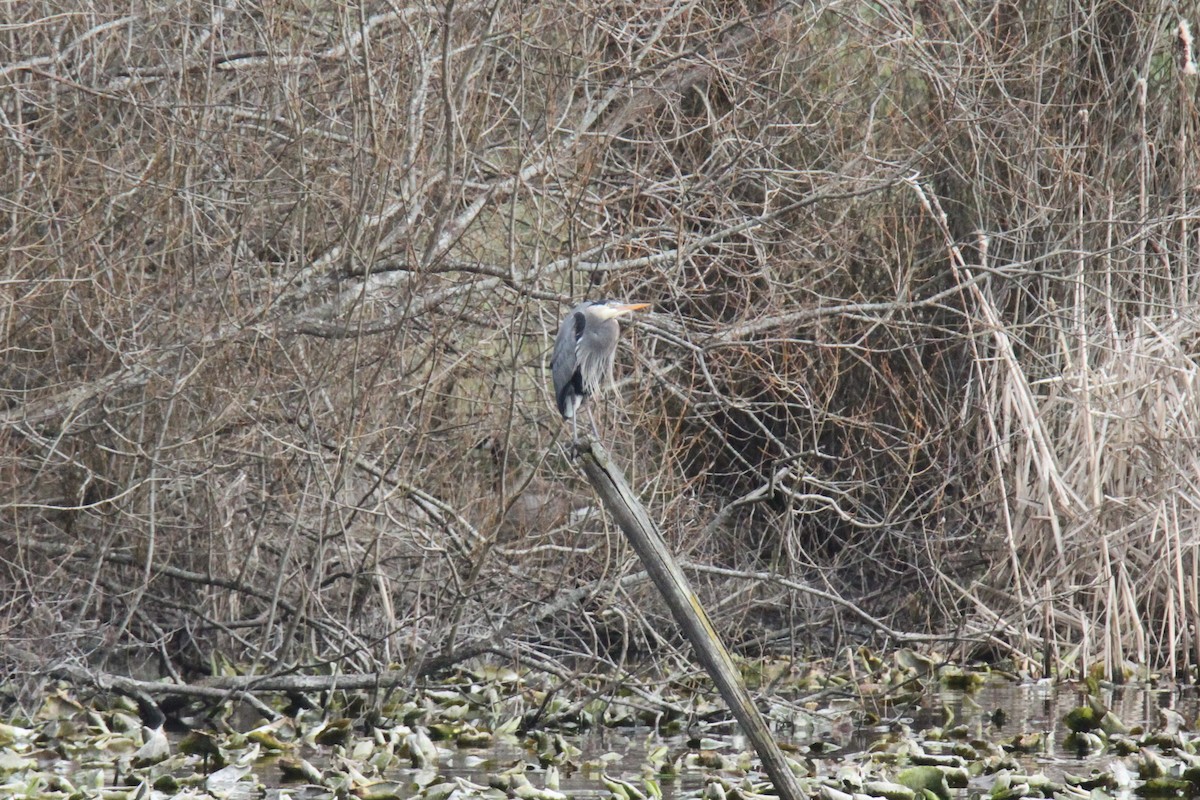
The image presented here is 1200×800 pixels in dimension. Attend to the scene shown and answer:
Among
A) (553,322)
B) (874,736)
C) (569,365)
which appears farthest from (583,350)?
(874,736)

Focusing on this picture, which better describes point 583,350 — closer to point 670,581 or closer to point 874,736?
point 670,581

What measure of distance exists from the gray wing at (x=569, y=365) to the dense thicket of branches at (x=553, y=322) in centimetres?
24

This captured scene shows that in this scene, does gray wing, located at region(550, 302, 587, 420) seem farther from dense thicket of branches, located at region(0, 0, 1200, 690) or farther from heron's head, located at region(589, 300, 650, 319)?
dense thicket of branches, located at region(0, 0, 1200, 690)

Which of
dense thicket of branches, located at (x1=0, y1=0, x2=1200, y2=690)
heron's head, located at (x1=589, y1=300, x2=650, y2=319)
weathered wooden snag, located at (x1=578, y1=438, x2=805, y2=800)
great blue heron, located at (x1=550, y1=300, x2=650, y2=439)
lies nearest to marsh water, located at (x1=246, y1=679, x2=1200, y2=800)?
dense thicket of branches, located at (x1=0, y1=0, x2=1200, y2=690)

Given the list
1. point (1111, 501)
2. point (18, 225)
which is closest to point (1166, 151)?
point (1111, 501)

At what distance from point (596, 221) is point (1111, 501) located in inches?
119

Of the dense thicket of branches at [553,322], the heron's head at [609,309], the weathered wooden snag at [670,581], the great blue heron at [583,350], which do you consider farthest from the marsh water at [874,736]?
the heron's head at [609,309]

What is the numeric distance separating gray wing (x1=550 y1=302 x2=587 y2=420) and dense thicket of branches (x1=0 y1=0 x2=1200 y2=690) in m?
0.24

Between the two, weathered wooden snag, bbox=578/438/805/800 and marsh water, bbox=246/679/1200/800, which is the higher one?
weathered wooden snag, bbox=578/438/805/800

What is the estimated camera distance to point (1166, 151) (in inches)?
375

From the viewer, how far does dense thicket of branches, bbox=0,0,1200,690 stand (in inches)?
273

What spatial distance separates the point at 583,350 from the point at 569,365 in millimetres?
82

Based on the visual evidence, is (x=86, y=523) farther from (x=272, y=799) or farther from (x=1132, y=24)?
(x=1132, y=24)

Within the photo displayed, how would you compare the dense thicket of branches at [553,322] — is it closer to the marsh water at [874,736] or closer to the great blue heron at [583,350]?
the great blue heron at [583,350]
